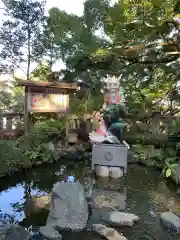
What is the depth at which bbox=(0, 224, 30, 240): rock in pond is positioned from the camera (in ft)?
8.66

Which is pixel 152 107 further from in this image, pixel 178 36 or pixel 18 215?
pixel 18 215

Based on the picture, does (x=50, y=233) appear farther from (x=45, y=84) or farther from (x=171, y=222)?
(x=45, y=84)

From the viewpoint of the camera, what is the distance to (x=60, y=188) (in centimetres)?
364

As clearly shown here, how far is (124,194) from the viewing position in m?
4.77

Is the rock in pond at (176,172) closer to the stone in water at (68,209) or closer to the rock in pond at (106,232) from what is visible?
the stone in water at (68,209)

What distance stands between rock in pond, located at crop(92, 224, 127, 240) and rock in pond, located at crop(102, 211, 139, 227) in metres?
0.21

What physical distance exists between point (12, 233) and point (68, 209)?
0.91 metres

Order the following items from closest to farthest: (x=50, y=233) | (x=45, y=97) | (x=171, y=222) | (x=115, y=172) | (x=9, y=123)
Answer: (x=50, y=233) < (x=171, y=222) < (x=115, y=172) < (x=45, y=97) < (x=9, y=123)

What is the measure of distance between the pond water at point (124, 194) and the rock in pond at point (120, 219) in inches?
3.4

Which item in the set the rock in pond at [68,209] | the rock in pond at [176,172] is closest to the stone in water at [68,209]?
the rock in pond at [68,209]

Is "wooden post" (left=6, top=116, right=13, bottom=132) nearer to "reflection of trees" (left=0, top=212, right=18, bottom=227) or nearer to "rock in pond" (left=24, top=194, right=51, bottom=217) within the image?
"rock in pond" (left=24, top=194, right=51, bottom=217)

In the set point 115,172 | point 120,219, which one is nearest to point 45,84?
point 115,172

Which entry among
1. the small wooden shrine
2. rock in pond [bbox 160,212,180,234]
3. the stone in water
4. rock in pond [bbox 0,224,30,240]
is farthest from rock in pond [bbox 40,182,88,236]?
the small wooden shrine

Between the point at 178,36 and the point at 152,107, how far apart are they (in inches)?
172
